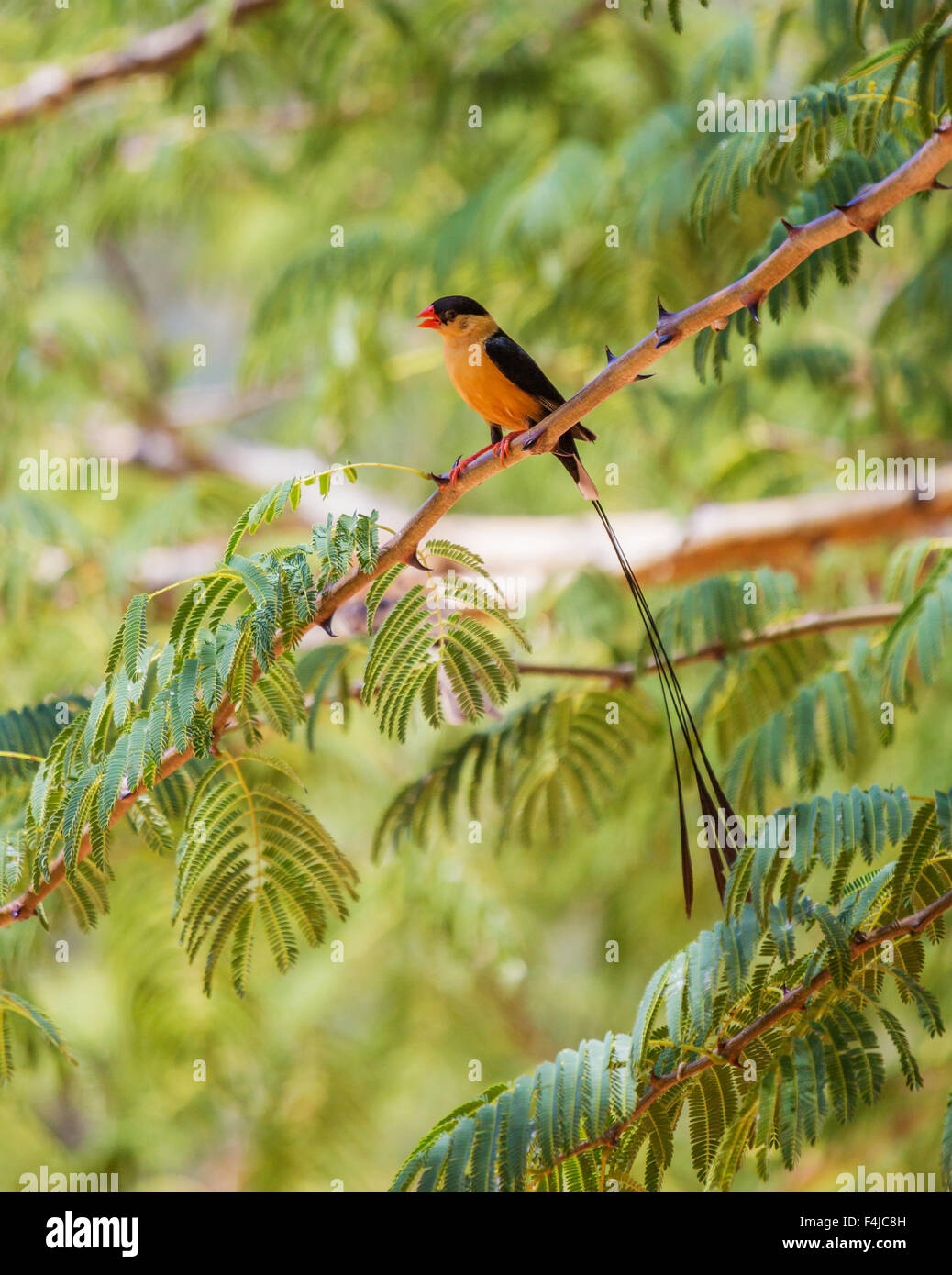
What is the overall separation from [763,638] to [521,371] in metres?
0.92

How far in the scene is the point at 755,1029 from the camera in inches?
75.5

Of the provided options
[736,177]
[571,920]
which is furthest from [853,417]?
[571,920]

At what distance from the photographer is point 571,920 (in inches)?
372

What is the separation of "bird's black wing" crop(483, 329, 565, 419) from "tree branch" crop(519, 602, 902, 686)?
626mm

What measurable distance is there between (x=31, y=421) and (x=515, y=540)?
266 centimetres

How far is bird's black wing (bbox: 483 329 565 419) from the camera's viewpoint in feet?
8.95

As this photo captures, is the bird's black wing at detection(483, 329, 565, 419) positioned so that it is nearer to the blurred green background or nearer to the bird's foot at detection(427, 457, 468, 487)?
the bird's foot at detection(427, 457, 468, 487)
